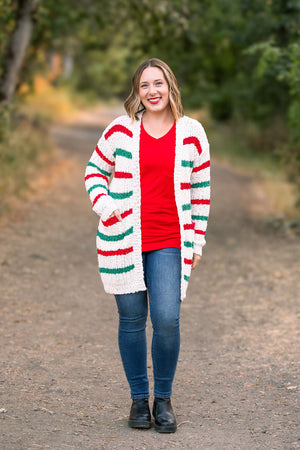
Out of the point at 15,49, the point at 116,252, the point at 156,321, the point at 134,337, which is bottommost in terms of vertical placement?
the point at 134,337

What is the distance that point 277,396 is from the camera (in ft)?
15.2

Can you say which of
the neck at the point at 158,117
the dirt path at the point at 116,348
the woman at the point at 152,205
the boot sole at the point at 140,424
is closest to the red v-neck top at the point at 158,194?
→ the woman at the point at 152,205

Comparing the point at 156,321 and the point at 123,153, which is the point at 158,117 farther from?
the point at 156,321

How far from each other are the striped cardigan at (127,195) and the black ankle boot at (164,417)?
0.64m

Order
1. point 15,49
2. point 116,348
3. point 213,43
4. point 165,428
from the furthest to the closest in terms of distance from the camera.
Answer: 1. point 213,43
2. point 15,49
3. point 116,348
4. point 165,428

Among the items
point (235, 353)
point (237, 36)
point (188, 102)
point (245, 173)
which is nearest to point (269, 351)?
point (235, 353)

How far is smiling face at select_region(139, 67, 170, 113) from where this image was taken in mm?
3752

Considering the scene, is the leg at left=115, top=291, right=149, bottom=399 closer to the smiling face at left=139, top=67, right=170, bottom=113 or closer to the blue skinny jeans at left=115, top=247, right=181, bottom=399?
the blue skinny jeans at left=115, top=247, right=181, bottom=399

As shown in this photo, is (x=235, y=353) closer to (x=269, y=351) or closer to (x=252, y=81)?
(x=269, y=351)

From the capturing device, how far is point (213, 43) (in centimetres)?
1984

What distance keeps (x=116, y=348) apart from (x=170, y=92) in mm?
2568

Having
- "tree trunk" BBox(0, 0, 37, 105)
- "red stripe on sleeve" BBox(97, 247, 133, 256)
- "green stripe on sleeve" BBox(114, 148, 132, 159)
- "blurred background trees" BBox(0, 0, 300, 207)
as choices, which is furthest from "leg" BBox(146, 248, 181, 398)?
"tree trunk" BBox(0, 0, 37, 105)

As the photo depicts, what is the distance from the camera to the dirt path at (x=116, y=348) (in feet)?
13.0

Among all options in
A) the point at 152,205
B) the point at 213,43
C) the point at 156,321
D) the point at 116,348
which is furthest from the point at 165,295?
the point at 213,43
